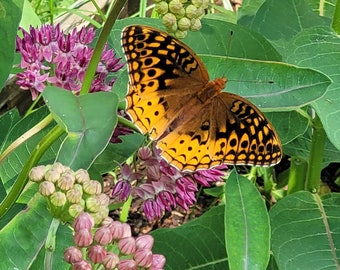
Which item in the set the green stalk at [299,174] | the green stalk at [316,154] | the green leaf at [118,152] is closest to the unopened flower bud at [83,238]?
the green leaf at [118,152]

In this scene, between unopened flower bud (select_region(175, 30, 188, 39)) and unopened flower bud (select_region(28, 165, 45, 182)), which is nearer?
unopened flower bud (select_region(28, 165, 45, 182))

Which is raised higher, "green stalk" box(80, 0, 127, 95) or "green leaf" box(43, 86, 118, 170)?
"green stalk" box(80, 0, 127, 95)

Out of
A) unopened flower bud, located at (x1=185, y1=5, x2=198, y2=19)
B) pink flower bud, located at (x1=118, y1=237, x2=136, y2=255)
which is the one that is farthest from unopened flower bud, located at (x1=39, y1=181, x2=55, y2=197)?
unopened flower bud, located at (x1=185, y1=5, x2=198, y2=19)

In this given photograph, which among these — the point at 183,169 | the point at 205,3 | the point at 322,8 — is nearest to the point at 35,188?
the point at 183,169

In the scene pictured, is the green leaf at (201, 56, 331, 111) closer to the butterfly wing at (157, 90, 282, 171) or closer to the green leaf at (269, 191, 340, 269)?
the butterfly wing at (157, 90, 282, 171)

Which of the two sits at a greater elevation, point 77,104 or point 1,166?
point 77,104

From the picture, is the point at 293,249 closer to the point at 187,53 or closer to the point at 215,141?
the point at 215,141

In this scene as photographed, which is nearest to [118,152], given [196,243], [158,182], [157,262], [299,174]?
[158,182]
